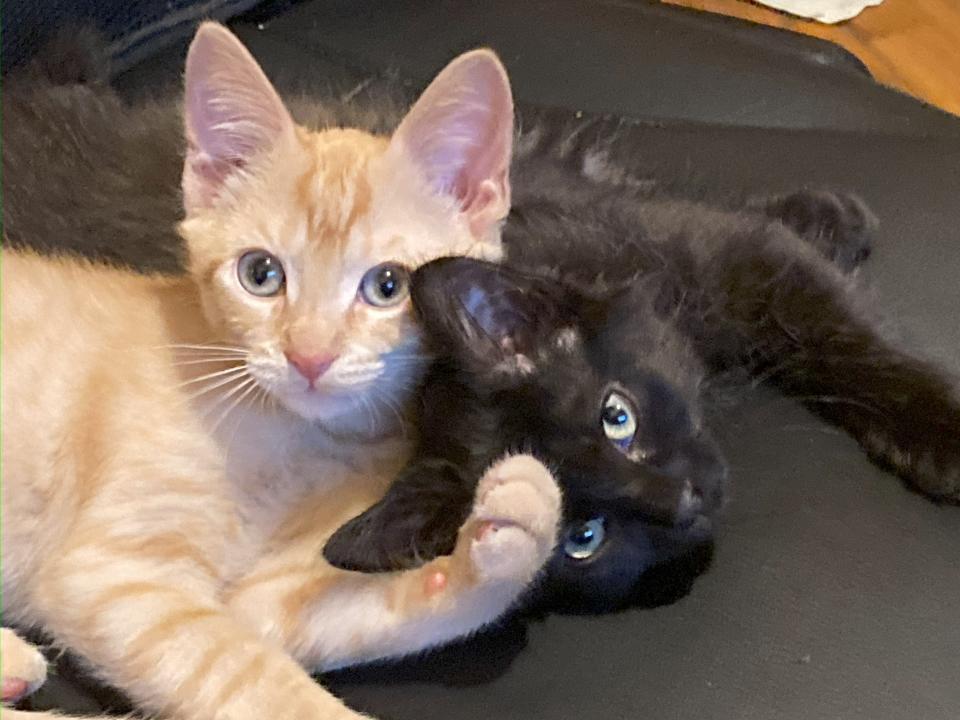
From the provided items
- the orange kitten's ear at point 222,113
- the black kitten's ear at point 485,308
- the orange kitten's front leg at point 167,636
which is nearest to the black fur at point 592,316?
the black kitten's ear at point 485,308

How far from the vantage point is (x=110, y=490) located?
1.02m

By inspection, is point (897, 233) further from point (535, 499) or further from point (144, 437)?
point (144, 437)

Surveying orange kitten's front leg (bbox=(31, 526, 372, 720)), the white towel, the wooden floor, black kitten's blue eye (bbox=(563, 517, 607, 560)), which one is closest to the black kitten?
black kitten's blue eye (bbox=(563, 517, 607, 560))

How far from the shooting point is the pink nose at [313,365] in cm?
92

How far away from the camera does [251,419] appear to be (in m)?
1.07

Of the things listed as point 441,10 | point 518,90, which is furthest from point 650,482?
point 441,10

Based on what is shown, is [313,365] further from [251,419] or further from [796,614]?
[796,614]

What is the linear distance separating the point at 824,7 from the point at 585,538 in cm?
205

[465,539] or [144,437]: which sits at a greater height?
[465,539]

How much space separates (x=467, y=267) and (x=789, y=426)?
1.32ft

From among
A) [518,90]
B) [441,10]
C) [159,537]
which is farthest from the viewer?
[441,10]

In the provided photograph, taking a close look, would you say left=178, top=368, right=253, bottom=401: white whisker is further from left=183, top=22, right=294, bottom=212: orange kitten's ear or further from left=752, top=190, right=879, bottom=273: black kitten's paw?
left=752, top=190, right=879, bottom=273: black kitten's paw

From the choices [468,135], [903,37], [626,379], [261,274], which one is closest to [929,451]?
[626,379]

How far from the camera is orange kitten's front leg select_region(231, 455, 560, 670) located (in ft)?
2.74
